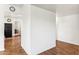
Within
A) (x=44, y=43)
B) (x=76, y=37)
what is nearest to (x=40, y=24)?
(x=44, y=43)

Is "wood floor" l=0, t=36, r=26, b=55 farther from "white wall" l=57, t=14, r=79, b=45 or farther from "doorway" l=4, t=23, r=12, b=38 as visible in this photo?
"doorway" l=4, t=23, r=12, b=38

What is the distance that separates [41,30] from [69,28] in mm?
2131

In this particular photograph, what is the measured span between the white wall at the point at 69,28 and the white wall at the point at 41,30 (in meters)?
1.17

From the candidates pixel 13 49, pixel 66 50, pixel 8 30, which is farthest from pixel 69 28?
pixel 8 30

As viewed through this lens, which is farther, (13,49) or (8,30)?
(8,30)

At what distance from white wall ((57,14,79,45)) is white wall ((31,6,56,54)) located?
1.17 meters

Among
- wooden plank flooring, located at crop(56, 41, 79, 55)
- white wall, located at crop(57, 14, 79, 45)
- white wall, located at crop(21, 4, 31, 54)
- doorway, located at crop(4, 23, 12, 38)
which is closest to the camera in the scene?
white wall, located at crop(21, 4, 31, 54)

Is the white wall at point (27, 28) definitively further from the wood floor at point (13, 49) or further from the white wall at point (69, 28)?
the white wall at point (69, 28)

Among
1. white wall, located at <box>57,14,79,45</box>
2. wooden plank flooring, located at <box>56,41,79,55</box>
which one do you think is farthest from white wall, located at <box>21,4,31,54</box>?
white wall, located at <box>57,14,79,45</box>

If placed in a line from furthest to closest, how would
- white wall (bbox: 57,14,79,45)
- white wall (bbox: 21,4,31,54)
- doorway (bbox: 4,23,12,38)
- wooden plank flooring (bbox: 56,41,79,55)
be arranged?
doorway (bbox: 4,23,12,38), white wall (bbox: 57,14,79,45), wooden plank flooring (bbox: 56,41,79,55), white wall (bbox: 21,4,31,54)

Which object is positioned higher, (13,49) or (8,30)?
(8,30)

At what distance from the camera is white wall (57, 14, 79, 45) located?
14.4 feet

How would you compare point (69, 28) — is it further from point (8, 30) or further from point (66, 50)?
→ point (8, 30)

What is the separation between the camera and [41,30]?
316 centimetres
